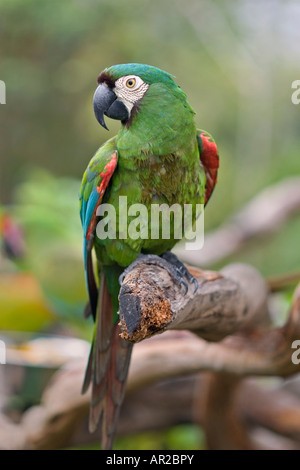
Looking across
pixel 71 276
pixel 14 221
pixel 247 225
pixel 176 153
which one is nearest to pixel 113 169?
pixel 176 153

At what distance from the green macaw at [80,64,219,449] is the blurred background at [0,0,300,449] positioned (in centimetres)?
243

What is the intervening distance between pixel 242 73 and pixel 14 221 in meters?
2.40

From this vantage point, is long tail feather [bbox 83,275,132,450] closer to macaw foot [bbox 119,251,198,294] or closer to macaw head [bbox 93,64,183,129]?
macaw foot [bbox 119,251,198,294]

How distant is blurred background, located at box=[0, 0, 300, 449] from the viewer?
11.2ft

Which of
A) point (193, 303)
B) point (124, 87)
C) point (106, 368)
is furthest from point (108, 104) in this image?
point (106, 368)

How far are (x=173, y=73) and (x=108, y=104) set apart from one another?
288 centimetres

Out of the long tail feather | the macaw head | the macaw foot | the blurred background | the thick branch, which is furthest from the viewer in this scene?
the blurred background

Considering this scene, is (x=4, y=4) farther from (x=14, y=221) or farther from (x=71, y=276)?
(x=71, y=276)

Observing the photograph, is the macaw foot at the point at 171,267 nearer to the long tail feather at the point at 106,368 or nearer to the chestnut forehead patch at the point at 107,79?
the long tail feather at the point at 106,368

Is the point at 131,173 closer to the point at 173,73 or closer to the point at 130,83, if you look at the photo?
the point at 130,83

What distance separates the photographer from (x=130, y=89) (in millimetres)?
871

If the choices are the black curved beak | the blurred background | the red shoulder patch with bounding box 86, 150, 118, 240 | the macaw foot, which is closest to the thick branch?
the macaw foot

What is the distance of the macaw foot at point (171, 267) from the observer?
0.76m

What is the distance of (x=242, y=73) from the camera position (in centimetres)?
353
